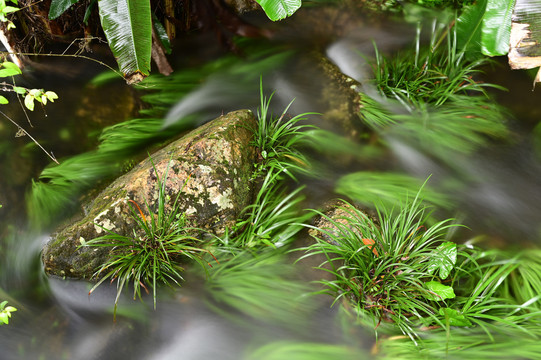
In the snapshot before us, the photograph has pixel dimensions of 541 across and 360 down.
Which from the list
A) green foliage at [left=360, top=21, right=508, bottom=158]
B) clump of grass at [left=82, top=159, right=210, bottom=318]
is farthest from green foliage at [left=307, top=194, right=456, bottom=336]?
green foliage at [left=360, top=21, right=508, bottom=158]

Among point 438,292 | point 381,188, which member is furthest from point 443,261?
point 381,188

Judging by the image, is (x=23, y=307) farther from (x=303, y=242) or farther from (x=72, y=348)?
(x=303, y=242)

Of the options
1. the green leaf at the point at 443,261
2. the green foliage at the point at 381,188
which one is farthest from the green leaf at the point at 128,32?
the green leaf at the point at 443,261

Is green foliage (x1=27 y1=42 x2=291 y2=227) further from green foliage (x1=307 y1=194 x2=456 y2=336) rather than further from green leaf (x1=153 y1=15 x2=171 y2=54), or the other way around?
green foliage (x1=307 y1=194 x2=456 y2=336)

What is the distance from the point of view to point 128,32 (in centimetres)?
205

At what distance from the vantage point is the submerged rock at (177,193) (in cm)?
183

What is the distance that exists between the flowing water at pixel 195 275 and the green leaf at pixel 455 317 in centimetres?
36

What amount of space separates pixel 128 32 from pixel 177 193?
0.92 metres

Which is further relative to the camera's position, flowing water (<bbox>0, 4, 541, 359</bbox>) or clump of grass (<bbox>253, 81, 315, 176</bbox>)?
clump of grass (<bbox>253, 81, 315, 176</bbox>)

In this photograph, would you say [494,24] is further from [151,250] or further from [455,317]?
[151,250]

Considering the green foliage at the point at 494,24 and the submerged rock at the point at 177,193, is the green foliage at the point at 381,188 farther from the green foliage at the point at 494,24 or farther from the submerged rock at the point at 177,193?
the green foliage at the point at 494,24

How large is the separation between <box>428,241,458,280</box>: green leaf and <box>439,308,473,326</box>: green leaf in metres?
0.14

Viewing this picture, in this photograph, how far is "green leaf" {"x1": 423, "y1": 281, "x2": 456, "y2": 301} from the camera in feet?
5.55

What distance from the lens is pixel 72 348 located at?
1688mm
